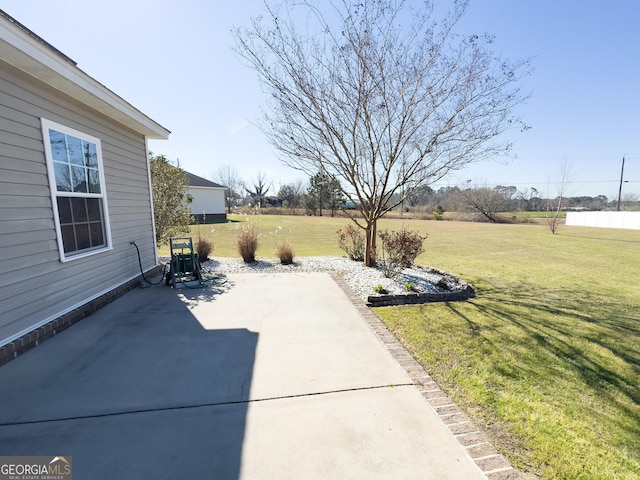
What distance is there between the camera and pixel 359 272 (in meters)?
6.23

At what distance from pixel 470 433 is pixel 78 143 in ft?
18.6

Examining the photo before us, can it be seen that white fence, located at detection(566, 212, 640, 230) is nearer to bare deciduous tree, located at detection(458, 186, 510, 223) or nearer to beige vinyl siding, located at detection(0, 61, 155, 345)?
bare deciduous tree, located at detection(458, 186, 510, 223)

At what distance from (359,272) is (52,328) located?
5.09 m

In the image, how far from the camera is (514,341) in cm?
344

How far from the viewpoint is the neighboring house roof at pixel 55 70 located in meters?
2.48

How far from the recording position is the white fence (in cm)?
2457

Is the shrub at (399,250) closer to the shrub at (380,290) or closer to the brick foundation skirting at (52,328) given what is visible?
the shrub at (380,290)

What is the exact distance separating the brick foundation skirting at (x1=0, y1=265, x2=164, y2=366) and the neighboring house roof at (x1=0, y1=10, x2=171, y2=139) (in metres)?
2.84

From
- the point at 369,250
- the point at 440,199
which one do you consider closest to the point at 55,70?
the point at 369,250

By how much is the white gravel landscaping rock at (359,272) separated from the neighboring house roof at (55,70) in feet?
11.0

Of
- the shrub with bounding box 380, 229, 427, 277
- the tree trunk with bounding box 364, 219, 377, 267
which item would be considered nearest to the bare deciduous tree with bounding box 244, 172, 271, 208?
the tree trunk with bounding box 364, 219, 377, 267

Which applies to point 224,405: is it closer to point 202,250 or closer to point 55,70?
point 55,70

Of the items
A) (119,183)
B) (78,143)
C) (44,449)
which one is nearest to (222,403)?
(44,449)

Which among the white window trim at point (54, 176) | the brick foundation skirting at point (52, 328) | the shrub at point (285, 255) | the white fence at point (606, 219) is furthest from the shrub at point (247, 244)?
the white fence at point (606, 219)
